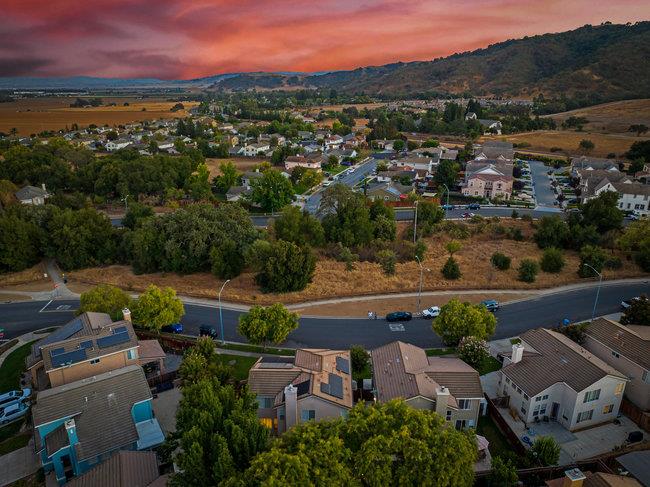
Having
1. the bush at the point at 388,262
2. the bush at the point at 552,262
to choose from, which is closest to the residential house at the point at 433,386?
the bush at the point at 388,262

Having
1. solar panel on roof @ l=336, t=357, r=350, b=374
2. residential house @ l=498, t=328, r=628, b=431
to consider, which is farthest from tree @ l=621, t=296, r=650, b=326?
solar panel on roof @ l=336, t=357, r=350, b=374

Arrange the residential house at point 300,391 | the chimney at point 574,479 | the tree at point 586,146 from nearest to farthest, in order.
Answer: the chimney at point 574,479
the residential house at point 300,391
the tree at point 586,146

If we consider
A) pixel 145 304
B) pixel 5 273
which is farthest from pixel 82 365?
pixel 5 273

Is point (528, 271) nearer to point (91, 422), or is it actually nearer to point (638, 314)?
point (638, 314)

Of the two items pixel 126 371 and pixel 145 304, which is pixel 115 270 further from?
pixel 126 371

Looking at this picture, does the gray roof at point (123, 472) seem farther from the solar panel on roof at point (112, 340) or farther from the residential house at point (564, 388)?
the residential house at point (564, 388)

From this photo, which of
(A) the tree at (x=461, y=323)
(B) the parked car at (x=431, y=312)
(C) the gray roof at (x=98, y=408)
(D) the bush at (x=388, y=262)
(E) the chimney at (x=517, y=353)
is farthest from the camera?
(D) the bush at (x=388, y=262)

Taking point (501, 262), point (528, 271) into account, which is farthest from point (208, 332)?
point (528, 271)
